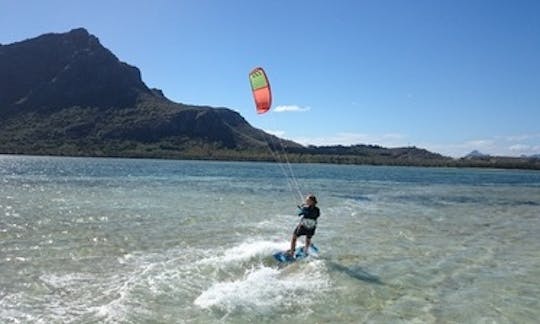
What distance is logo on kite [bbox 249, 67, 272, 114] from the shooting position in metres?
21.1

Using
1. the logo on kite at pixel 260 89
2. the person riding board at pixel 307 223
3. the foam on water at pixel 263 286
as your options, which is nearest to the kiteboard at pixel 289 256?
the person riding board at pixel 307 223

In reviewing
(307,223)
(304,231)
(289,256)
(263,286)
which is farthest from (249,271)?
(307,223)

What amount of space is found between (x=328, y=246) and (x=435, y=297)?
7.46 meters

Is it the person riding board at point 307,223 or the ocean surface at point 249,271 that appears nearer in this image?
the ocean surface at point 249,271

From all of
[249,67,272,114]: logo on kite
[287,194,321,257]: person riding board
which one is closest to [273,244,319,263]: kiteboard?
[287,194,321,257]: person riding board

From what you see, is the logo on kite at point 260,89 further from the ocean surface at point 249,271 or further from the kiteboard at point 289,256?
the kiteboard at point 289,256

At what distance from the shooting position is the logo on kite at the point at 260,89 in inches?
832

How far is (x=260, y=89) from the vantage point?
21.4m

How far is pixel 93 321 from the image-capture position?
10844mm

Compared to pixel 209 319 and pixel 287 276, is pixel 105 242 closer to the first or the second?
pixel 287 276

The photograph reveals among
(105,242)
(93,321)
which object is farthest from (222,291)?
(105,242)

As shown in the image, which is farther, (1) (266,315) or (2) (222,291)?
(2) (222,291)

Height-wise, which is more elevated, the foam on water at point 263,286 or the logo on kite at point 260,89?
the logo on kite at point 260,89

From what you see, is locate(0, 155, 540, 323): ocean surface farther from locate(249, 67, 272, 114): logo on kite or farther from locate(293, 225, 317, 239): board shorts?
locate(249, 67, 272, 114): logo on kite
